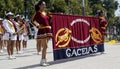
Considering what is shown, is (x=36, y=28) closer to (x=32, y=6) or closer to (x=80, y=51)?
(x=80, y=51)

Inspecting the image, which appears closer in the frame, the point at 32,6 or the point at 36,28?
the point at 36,28

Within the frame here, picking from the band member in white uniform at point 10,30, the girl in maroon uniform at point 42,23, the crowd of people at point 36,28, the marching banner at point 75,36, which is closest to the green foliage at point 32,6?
the crowd of people at point 36,28

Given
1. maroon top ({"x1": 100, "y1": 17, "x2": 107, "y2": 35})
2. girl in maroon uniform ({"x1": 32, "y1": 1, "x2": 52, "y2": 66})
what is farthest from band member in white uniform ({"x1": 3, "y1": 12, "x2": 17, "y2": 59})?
maroon top ({"x1": 100, "y1": 17, "x2": 107, "y2": 35})

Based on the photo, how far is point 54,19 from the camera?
12.2 m

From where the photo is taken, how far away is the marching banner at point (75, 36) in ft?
40.6

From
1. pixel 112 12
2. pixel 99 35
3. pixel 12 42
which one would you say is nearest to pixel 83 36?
pixel 99 35

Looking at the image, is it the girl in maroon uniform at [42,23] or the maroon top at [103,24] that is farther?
the maroon top at [103,24]

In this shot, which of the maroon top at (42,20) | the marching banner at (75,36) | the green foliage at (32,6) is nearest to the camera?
the maroon top at (42,20)

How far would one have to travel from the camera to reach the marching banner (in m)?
12.4

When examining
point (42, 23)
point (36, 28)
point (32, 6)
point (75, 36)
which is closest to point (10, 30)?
point (36, 28)

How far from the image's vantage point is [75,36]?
1348 cm

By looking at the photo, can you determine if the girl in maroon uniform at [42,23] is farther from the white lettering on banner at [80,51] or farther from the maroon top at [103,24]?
the maroon top at [103,24]

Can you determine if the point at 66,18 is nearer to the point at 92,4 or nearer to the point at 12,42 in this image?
the point at 12,42

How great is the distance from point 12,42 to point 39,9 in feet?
10.2
